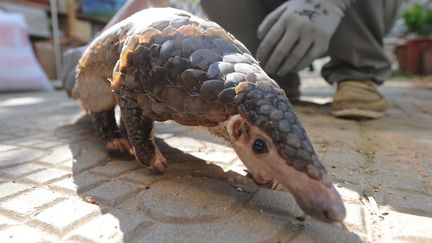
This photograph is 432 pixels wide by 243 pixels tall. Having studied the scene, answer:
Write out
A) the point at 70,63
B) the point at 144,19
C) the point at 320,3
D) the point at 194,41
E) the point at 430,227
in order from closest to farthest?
the point at 430,227 → the point at 194,41 → the point at 144,19 → the point at 320,3 → the point at 70,63

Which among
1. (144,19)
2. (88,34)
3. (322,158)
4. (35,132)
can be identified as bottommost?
(88,34)

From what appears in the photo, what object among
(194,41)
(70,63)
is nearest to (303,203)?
(194,41)

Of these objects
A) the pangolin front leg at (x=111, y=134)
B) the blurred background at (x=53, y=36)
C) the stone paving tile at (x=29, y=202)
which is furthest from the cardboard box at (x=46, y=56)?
the stone paving tile at (x=29, y=202)

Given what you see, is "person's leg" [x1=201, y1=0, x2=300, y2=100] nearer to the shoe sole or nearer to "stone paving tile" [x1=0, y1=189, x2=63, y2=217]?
the shoe sole

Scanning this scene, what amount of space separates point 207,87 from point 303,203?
1.38 feet

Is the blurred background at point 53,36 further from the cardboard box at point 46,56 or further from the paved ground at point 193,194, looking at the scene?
the paved ground at point 193,194

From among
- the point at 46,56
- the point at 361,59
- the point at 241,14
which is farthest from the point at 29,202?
the point at 46,56

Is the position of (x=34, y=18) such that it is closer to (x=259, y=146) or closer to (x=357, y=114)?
(x=357, y=114)

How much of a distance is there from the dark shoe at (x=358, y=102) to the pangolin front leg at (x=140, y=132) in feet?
5.31

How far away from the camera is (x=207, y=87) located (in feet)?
3.70

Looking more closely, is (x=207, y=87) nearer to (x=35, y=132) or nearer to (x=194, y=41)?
(x=194, y=41)

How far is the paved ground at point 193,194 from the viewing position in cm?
106

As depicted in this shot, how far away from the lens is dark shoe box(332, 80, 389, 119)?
263 centimetres

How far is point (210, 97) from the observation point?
1.13 meters
